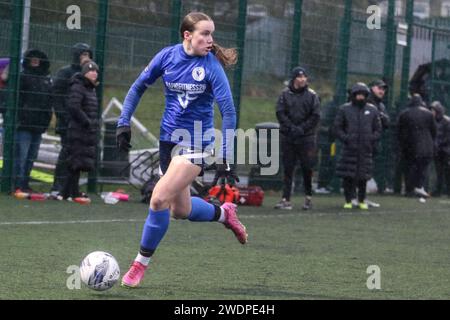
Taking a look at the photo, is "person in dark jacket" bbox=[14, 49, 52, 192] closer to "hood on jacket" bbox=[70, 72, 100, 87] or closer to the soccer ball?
"hood on jacket" bbox=[70, 72, 100, 87]

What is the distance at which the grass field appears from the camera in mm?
7972

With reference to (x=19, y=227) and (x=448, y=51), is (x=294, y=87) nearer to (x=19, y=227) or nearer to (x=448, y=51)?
(x=19, y=227)

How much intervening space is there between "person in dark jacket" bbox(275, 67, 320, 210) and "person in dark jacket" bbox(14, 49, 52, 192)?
336 cm

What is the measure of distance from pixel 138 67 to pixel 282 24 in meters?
3.23

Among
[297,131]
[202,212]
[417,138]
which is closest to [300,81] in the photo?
[297,131]

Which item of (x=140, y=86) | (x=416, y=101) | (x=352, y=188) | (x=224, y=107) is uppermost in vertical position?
(x=416, y=101)

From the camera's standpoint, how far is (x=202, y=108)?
8547 millimetres

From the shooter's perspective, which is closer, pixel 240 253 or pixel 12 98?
pixel 240 253

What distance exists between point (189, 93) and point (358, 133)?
31.0 feet

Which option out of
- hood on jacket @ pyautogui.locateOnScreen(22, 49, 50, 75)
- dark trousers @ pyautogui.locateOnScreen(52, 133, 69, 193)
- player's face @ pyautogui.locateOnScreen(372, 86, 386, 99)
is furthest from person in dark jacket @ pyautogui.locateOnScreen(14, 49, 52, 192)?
player's face @ pyautogui.locateOnScreen(372, 86, 386, 99)

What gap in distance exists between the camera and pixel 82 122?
609 inches

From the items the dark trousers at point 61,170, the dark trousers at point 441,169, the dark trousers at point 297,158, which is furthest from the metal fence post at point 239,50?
the dark trousers at point 441,169

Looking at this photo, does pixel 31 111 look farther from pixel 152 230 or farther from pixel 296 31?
pixel 152 230

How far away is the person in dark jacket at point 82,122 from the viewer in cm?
1544
